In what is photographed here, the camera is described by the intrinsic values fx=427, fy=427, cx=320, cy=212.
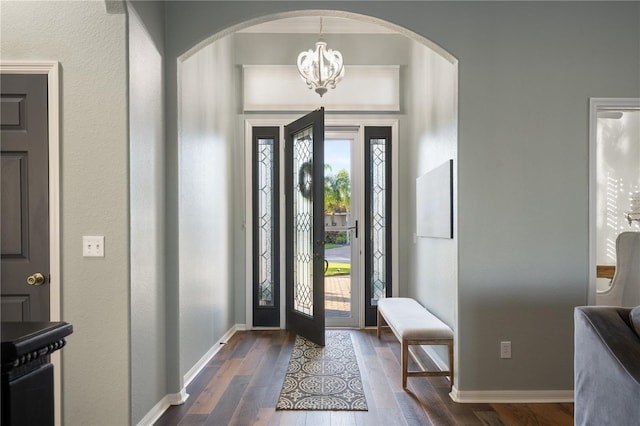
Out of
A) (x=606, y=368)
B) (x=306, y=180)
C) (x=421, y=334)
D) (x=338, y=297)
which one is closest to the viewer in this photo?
(x=606, y=368)

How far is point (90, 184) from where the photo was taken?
239 cm

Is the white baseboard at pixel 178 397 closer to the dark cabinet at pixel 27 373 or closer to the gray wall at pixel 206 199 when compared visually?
the gray wall at pixel 206 199

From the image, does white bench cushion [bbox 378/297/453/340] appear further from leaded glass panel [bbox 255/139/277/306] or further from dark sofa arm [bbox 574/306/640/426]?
leaded glass panel [bbox 255/139/277/306]

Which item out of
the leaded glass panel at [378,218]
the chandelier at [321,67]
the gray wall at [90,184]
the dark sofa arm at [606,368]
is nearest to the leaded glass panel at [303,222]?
the chandelier at [321,67]

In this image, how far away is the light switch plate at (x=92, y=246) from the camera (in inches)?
93.7

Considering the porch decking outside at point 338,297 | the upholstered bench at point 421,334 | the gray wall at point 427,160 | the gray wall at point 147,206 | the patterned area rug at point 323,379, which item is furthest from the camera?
the porch decking outside at point 338,297

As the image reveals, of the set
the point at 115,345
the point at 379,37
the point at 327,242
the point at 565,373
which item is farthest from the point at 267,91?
the point at 565,373

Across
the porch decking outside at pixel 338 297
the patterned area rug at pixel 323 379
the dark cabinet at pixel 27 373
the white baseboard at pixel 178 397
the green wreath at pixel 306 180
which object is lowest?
the patterned area rug at pixel 323 379

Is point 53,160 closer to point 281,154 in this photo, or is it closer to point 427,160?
point 281,154

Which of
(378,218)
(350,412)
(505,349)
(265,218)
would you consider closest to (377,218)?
(378,218)

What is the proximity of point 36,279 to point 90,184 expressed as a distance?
1.95ft

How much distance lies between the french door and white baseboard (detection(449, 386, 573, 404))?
169 cm

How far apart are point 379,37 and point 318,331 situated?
11.4 ft

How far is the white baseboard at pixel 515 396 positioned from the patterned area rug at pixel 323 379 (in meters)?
0.72
